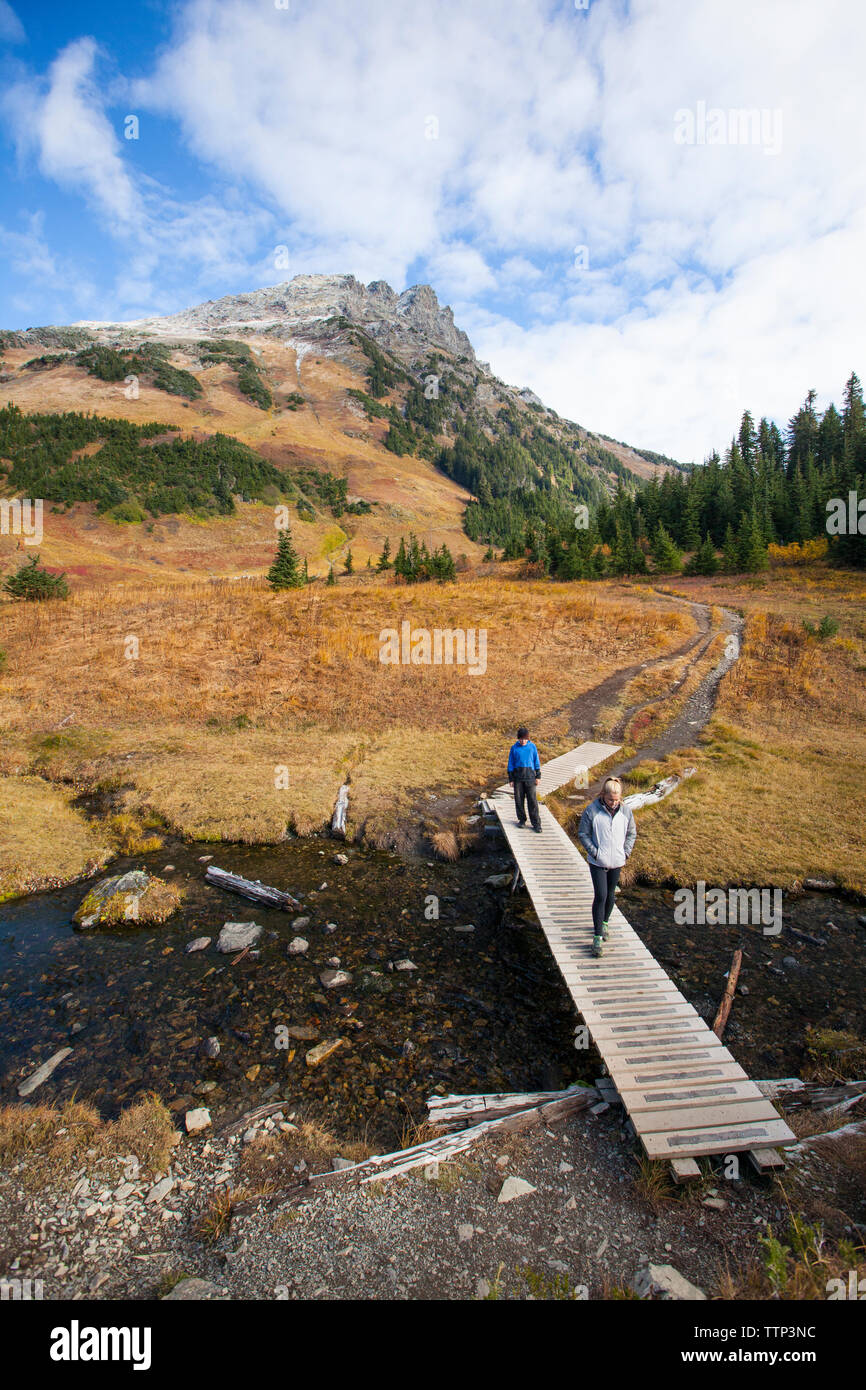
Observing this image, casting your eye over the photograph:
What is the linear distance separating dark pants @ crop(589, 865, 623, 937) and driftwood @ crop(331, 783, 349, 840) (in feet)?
27.0

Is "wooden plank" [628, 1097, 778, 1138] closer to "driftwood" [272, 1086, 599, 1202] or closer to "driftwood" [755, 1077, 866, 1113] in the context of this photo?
"driftwood" [755, 1077, 866, 1113]

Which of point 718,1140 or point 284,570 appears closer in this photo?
point 718,1140

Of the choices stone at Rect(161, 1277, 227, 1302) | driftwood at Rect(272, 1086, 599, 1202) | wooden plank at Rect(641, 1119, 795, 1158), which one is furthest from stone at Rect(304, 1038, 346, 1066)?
wooden plank at Rect(641, 1119, 795, 1158)

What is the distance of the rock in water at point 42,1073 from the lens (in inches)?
286

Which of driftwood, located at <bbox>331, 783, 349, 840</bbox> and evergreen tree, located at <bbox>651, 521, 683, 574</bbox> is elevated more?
evergreen tree, located at <bbox>651, 521, 683, 574</bbox>

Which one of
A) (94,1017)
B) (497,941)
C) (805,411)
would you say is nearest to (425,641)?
(497,941)

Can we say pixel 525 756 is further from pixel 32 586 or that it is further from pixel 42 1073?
pixel 32 586

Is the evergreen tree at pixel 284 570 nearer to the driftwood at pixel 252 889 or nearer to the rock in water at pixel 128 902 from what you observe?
the driftwood at pixel 252 889

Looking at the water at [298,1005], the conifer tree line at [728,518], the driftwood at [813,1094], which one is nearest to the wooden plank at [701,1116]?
the driftwood at [813,1094]

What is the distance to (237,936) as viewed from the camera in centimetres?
1075

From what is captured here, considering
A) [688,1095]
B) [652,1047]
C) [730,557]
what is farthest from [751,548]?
[688,1095]

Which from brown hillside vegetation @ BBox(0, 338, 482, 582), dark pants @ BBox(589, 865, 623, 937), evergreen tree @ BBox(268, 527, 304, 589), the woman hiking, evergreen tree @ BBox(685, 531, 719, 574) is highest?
brown hillside vegetation @ BBox(0, 338, 482, 582)

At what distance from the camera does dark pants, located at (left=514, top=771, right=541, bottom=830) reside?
531 inches

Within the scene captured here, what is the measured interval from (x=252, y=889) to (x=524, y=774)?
22.6 ft
